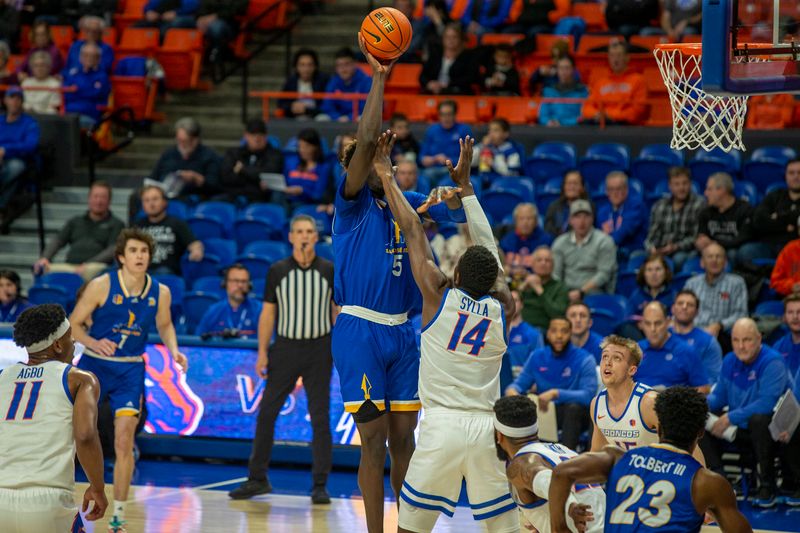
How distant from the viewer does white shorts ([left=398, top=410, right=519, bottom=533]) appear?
6062 millimetres

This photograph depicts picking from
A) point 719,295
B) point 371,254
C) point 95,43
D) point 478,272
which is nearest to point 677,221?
point 719,295

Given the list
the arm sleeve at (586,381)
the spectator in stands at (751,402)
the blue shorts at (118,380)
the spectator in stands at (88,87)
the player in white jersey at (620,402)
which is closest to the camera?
the player in white jersey at (620,402)

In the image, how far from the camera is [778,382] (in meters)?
9.46

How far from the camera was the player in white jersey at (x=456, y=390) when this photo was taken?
607cm

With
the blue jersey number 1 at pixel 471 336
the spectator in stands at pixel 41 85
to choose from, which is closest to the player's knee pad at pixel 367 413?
the blue jersey number 1 at pixel 471 336

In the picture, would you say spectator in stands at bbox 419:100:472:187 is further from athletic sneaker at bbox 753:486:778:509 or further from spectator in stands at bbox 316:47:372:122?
athletic sneaker at bbox 753:486:778:509

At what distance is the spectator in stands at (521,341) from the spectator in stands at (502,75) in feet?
15.4

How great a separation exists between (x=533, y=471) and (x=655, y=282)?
19.2 feet

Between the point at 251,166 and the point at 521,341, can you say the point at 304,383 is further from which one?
the point at 251,166

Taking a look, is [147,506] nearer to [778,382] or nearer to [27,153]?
[778,382]

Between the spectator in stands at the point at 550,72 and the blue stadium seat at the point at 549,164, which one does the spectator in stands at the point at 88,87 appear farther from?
the blue stadium seat at the point at 549,164

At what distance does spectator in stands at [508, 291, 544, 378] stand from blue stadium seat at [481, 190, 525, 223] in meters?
2.08

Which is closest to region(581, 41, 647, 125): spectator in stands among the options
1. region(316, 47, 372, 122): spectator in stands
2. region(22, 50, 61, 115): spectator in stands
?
region(316, 47, 372, 122): spectator in stands

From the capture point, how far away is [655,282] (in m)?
10.9
